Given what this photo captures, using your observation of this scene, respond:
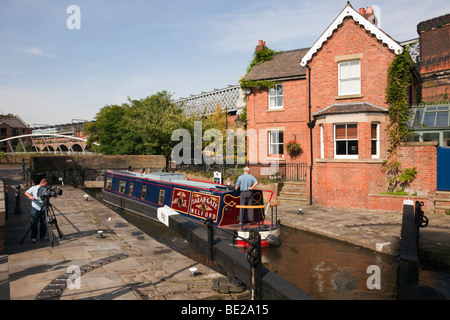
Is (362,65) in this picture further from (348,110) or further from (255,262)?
(255,262)

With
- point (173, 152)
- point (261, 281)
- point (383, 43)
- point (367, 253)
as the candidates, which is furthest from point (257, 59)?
point (261, 281)

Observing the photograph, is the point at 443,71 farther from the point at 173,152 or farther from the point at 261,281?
the point at 261,281

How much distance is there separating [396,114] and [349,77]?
2.85 m

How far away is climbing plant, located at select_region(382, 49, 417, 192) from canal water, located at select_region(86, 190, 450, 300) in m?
5.73

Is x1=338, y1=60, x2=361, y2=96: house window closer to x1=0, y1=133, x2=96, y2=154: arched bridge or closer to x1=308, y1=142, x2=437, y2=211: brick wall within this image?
x1=308, y1=142, x2=437, y2=211: brick wall

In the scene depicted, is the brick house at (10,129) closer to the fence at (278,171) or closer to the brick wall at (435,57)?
the fence at (278,171)

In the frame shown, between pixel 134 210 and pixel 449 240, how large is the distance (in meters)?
13.3

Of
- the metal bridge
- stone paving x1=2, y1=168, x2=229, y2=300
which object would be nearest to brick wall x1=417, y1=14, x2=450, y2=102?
stone paving x1=2, y1=168, x2=229, y2=300

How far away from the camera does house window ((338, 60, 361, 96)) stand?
16.2 metres

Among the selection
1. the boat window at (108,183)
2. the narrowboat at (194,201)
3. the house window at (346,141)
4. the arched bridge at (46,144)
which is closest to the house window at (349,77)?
the house window at (346,141)

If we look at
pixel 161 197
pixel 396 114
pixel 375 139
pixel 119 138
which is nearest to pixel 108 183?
pixel 161 197

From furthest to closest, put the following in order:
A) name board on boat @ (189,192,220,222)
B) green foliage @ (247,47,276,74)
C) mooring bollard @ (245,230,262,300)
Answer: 1. green foliage @ (247,47,276,74)
2. name board on boat @ (189,192,220,222)
3. mooring bollard @ (245,230,262,300)

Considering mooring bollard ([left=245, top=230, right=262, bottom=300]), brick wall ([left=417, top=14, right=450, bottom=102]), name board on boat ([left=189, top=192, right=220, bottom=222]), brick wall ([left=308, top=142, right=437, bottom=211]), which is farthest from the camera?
brick wall ([left=417, top=14, right=450, bottom=102])
